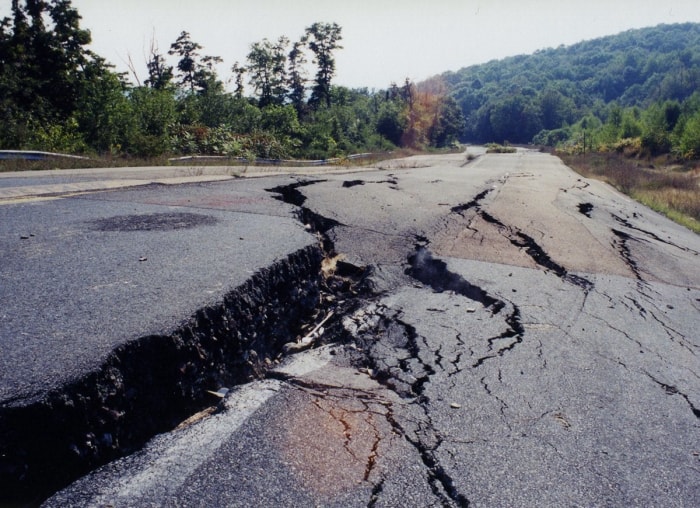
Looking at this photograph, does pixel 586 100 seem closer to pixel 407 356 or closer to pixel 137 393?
pixel 407 356

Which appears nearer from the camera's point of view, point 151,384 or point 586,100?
point 151,384

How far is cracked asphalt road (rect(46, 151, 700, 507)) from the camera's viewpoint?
1.86 meters

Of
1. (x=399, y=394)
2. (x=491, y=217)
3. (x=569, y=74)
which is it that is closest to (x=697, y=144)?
(x=491, y=217)

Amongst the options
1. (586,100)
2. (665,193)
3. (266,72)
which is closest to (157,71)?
(266,72)

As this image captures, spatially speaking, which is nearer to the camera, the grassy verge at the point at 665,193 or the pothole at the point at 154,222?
the pothole at the point at 154,222

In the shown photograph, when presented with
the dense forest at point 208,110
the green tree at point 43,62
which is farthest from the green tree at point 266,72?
the green tree at point 43,62

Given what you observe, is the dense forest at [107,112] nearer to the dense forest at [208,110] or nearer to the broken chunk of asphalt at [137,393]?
the dense forest at [208,110]

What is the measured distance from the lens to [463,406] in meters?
2.56

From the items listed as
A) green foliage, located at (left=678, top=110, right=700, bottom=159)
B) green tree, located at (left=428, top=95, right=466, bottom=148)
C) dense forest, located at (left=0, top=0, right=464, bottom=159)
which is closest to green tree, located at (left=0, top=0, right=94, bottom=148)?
dense forest, located at (left=0, top=0, right=464, bottom=159)

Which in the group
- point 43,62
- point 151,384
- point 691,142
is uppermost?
point 43,62

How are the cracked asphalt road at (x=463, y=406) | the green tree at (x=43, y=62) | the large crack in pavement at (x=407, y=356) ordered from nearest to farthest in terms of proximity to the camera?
1. the cracked asphalt road at (x=463, y=406)
2. the large crack in pavement at (x=407, y=356)
3. the green tree at (x=43, y=62)

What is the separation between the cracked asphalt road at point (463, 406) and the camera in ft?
6.10

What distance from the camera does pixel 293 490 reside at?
1793 millimetres

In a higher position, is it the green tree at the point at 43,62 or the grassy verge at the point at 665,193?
the green tree at the point at 43,62
